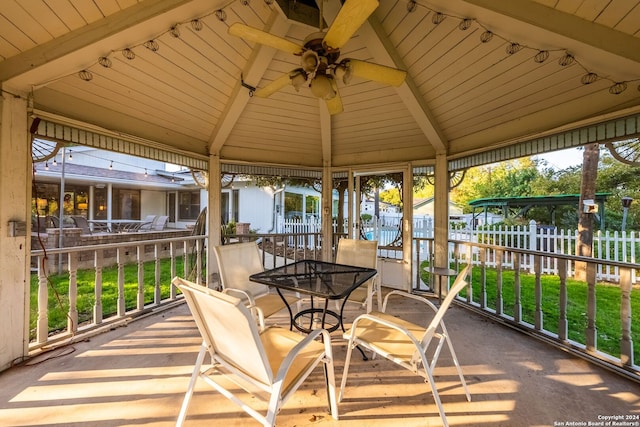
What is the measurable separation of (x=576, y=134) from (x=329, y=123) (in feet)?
9.55

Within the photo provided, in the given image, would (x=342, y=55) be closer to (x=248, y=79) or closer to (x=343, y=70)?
(x=248, y=79)

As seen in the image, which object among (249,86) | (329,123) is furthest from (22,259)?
(329,123)

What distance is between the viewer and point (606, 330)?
11.1 ft

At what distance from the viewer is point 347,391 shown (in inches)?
78.8

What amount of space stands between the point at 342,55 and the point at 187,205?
34.2 ft

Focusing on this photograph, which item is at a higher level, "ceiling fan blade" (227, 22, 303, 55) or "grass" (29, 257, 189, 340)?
"ceiling fan blade" (227, 22, 303, 55)

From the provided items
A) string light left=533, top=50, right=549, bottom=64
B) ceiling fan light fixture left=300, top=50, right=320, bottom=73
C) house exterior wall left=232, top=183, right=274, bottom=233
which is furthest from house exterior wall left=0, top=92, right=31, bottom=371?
house exterior wall left=232, top=183, right=274, bottom=233

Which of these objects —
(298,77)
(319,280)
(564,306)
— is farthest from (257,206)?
(564,306)

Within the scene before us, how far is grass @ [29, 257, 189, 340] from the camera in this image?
11.5ft

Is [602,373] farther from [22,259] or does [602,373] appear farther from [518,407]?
[22,259]

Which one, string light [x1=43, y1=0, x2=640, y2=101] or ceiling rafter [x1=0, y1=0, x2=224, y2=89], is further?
string light [x1=43, y1=0, x2=640, y2=101]

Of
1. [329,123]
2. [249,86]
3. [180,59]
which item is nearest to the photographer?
[180,59]

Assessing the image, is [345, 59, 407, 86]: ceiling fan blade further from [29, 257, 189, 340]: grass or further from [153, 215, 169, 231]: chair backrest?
[153, 215, 169, 231]: chair backrest

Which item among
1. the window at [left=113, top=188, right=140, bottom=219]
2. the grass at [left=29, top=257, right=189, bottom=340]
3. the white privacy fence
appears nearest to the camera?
the grass at [left=29, top=257, right=189, bottom=340]
